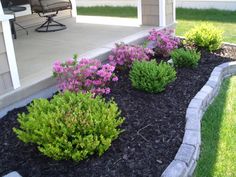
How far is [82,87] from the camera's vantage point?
3.37m

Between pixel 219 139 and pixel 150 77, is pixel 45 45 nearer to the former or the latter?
pixel 150 77

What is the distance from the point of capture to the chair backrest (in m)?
6.04

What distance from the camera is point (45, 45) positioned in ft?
16.8

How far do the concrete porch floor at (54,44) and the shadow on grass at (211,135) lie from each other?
1.73m

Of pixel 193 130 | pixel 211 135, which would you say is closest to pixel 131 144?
pixel 193 130

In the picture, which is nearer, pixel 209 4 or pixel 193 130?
pixel 193 130

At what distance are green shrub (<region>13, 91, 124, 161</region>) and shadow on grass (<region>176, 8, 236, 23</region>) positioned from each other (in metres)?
5.95

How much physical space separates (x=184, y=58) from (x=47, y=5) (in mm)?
2953

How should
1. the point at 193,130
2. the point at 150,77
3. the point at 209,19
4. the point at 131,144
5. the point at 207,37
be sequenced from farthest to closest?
the point at 209,19
the point at 207,37
the point at 150,77
the point at 193,130
the point at 131,144

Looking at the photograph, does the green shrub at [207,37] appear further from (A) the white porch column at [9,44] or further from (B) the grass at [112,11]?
(B) the grass at [112,11]

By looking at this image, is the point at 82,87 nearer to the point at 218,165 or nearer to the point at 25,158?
the point at 25,158

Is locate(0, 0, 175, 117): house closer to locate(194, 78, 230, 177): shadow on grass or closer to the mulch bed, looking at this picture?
the mulch bed

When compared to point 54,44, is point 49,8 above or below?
above

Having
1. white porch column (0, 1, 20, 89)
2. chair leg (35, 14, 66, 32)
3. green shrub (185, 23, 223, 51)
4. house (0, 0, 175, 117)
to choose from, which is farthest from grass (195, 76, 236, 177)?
chair leg (35, 14, 66, 32)
